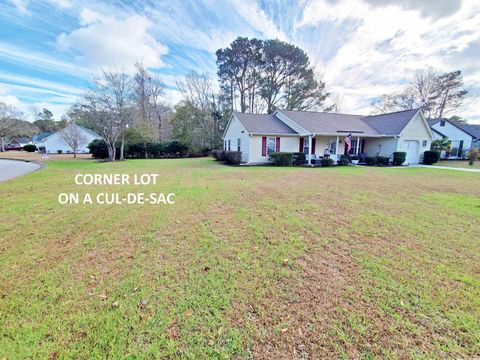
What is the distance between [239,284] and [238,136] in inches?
704

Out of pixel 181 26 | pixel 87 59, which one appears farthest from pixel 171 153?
pixel 181 26

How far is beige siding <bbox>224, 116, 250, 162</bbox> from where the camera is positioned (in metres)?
17.9

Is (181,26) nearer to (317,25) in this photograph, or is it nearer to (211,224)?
(317,25)

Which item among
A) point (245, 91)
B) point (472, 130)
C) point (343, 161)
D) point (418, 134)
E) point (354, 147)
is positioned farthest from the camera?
point (245, 91)

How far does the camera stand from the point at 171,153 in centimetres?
2956

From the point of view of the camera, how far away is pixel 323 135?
58.0 feet

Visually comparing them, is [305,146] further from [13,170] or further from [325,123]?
[13,170]

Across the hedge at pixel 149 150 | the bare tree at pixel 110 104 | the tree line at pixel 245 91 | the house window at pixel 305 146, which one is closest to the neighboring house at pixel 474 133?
the tree line at pixel 245 91

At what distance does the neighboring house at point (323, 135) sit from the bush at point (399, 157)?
717mm

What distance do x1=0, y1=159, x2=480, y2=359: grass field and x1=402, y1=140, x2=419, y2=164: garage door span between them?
1757cm

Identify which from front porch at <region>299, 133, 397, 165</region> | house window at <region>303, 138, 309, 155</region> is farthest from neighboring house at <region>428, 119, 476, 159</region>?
house window at <region>303, 138, 309, 155</region>

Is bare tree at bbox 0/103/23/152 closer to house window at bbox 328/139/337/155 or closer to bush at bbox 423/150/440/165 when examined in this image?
house window at bbox 328/139/337/155

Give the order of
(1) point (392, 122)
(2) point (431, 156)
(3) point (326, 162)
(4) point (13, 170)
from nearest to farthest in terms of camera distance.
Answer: (4) point (13, 170), (3) point (326, 162), (2) point (431, 156), (1) point (392, 122)

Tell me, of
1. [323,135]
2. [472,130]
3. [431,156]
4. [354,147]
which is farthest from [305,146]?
[472,130]
